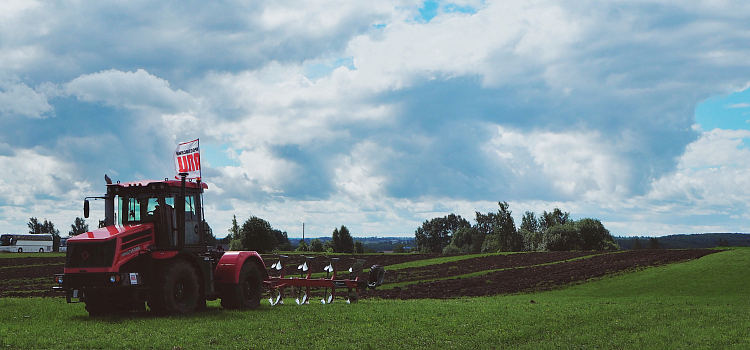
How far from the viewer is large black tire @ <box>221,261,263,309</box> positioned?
1786 cm

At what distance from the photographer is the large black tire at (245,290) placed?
58.6ft

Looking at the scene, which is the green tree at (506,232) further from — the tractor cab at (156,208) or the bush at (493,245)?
the tractor cab at (156,208)

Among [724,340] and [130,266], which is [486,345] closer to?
[724,340]

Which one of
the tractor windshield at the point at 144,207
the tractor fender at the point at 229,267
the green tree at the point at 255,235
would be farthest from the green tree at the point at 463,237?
the tractor windshield at the point at 144,207

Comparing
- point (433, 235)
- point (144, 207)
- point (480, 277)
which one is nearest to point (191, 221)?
point (144, 207)

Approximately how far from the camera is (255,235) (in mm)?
85875

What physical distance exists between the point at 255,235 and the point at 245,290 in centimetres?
6893

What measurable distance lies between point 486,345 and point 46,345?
31.0 feet

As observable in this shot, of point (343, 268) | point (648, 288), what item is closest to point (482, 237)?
point (343, 268)

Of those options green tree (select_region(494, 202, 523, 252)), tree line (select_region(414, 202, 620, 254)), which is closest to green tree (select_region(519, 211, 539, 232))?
tree line (select_region(414, 202, 620, 254))

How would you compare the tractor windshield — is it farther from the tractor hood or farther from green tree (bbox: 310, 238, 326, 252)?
green tree (bbox: 310, 238, 326, 252)

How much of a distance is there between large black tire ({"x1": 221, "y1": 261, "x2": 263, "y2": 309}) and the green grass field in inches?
23.8

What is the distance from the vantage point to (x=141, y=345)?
11.5 meters

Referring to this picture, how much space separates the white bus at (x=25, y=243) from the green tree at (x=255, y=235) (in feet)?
182
